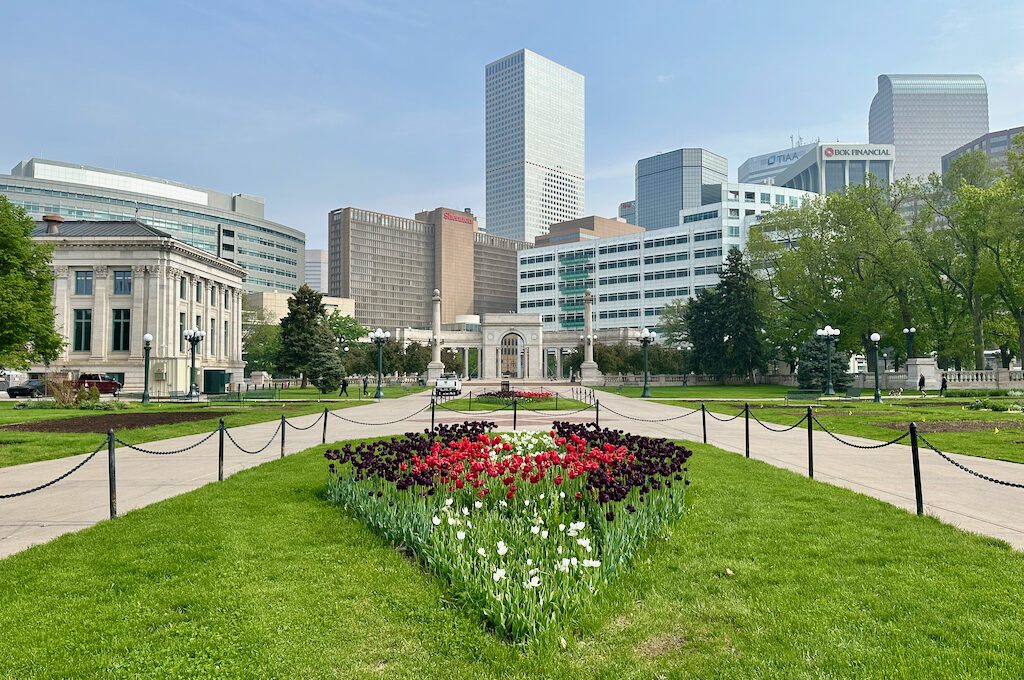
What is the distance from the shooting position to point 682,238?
11638cm

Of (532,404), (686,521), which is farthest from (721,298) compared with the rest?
(686,521)

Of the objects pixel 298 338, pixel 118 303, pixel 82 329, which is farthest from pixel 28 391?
pixel 298 338

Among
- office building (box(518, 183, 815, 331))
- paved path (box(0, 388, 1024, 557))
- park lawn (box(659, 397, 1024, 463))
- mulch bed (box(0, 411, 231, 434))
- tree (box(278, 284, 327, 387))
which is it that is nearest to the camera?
paved path (box(0, 388, 1024, 557))

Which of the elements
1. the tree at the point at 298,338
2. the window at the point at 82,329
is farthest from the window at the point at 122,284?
the tree at the point at 298,338

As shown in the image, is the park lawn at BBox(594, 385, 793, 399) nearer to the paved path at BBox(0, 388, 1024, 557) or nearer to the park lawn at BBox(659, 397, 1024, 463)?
the park lawn at BBox(659, 397, 1024, 463)

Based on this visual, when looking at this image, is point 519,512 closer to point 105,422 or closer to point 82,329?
point 105,422

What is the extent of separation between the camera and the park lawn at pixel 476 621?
4.88 m

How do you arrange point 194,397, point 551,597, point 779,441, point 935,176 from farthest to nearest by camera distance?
1. point 935,176
2. point 194,397
3. point 779,441
4. point 551,597

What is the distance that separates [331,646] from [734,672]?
10.3ft

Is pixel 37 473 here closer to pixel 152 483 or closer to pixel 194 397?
pixel 152 483

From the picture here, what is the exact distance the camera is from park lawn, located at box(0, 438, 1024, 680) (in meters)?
4.88

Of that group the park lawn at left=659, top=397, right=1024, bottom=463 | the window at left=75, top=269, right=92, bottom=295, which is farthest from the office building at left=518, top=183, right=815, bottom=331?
the park lawn at left=659, top=397, right=1024, bottom=463

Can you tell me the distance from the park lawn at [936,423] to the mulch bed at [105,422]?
21426mm

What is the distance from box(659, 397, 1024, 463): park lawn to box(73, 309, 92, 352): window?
172 ft
